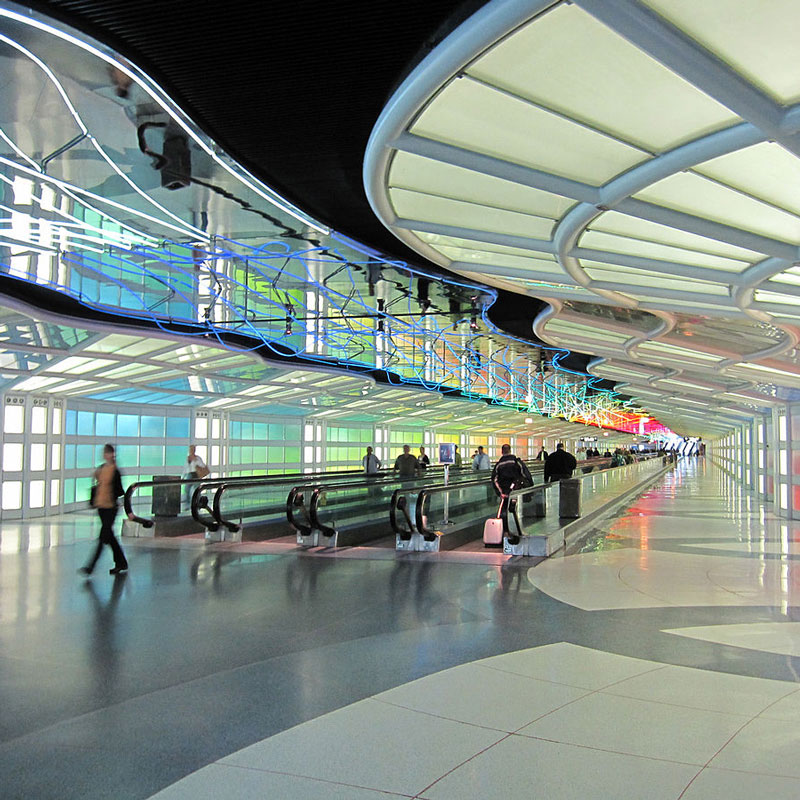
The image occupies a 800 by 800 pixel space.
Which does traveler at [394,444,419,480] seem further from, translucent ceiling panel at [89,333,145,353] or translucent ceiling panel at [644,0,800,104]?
translucent ceiling panel at [644,0,800,104]

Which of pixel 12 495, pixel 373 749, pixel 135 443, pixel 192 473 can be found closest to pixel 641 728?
pixel 373 749

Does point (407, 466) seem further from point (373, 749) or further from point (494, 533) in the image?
point (373, 749)

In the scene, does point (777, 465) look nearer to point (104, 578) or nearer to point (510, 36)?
point (104, 578)

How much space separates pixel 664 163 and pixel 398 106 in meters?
1.93

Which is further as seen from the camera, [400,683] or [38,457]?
[38,457]

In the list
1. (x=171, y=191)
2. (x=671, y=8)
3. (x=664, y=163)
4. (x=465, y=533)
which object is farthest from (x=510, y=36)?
(x=465, y=533)

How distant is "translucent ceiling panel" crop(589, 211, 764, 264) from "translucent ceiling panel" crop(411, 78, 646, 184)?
46.7 inches

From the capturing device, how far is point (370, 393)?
33469mm

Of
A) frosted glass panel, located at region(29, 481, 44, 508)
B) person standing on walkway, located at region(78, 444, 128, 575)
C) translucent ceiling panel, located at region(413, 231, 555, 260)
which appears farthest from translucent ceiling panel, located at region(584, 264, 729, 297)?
frosted glass panel, located at region(29, 481, 44, 508)

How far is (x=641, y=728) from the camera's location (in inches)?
196

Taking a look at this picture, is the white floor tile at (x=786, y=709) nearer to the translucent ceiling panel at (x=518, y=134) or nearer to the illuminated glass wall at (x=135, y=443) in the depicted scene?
the translucent ceiling panel at (x=518, y=134)

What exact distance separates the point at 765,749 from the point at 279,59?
598 centimetres

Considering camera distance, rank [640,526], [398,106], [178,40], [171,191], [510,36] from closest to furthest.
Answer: [510,36], [398,106], [178,40], [171,191], [640,526]

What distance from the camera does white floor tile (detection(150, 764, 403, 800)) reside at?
404 centimetres
